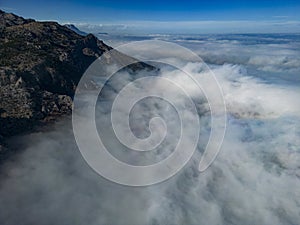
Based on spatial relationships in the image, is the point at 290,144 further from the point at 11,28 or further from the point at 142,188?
the point at 11,28

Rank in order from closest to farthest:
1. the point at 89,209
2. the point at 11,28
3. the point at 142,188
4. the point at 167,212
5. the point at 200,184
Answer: the point at 89,209
the point at 167,212
the point at 142,188
the point at 200,184
the point at 11,28

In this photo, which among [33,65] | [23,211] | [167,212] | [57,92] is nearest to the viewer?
[23,211]

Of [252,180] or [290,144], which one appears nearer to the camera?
[252,180]

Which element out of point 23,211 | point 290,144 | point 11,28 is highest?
point 11,28

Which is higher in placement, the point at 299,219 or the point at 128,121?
the point at 128,121

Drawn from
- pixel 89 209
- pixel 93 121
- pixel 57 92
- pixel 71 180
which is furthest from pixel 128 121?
pixel 89 209
